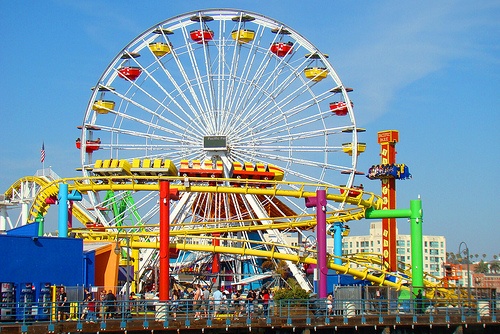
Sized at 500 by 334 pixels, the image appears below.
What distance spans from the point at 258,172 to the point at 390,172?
62.2 ft

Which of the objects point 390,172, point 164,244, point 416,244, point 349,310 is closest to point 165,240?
point 164,244

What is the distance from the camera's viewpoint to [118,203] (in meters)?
78.1

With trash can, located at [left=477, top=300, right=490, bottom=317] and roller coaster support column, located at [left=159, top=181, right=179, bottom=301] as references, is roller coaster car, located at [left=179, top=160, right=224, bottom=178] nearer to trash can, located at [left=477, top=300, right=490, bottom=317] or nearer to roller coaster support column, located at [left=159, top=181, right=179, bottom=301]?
roller coaster support column, located at [left=159, top=181, right=179, bottom=301]

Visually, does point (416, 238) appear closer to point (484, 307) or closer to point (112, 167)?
point (484, 307)

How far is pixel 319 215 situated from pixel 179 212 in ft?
69.8

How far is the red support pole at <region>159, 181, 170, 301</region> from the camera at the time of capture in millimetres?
42125

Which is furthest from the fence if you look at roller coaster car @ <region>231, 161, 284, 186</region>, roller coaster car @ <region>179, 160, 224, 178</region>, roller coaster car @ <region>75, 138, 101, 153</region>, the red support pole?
roller coaster car @ <region>75, 138, 101, 153</region>

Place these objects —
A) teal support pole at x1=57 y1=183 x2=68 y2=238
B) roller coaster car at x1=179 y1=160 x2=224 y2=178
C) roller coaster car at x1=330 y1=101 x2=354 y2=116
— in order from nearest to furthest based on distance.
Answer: teal support pole at x1=57 y1=183 x2=68 y2=238 < roller coaster car at x1=179 y1=160 x2=224 y2=178 < roller coaster car at x1=330 y1=101 x2=354 y2=116

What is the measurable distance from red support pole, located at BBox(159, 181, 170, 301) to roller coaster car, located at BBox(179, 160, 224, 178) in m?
21.8

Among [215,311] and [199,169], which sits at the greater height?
[199,169]

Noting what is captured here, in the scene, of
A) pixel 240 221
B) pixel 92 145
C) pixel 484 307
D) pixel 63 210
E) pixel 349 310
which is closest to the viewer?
pixel 349 310

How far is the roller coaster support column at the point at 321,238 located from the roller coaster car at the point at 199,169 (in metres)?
17.7

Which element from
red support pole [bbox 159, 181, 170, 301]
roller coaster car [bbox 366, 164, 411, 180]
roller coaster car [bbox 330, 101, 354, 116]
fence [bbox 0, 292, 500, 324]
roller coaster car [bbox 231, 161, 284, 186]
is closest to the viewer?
fence [bbox 0, 292, 500, 324]

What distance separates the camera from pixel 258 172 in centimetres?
6631
